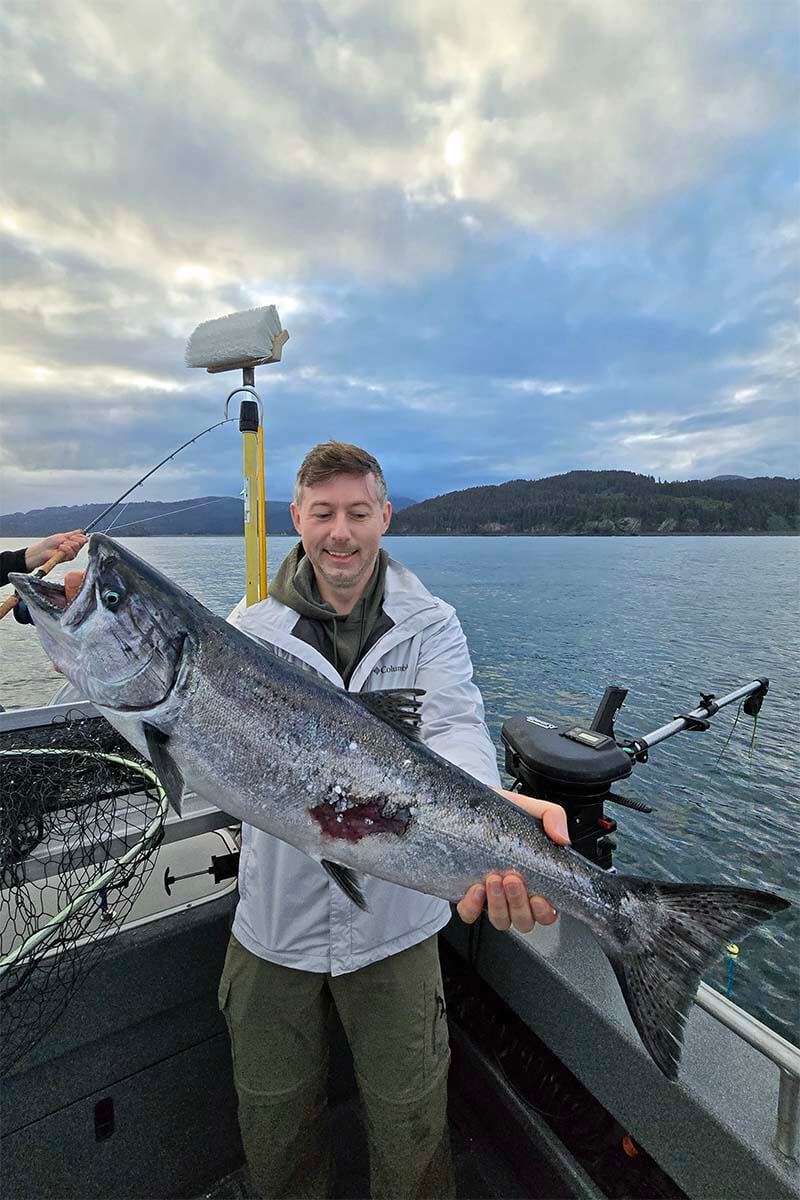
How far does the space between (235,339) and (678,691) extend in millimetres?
A: 14796

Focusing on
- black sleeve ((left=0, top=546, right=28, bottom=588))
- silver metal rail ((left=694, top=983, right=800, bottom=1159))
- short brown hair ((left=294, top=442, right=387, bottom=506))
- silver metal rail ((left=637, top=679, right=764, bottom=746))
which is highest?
short brown hair ((left=294, top=442, right=387, bottom=506))

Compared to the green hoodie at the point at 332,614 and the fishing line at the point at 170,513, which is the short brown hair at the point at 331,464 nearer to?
the green hoodie at the point at 332,614

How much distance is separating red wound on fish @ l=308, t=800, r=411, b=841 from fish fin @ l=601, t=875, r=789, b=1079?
1.04m

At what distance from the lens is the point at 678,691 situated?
16.0m

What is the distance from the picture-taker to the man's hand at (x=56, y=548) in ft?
11.1

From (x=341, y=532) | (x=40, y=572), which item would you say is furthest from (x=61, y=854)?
(x=341, y=532)

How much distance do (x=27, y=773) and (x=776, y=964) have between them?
26.9 ft

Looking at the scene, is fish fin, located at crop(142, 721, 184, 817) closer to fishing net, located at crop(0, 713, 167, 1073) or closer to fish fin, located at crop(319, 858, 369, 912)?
fishing net, located at crop(0, 713, 167, 1073)

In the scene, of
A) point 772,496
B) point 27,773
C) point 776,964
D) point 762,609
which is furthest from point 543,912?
point 772,496

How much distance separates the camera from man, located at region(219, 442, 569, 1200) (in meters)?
2.70

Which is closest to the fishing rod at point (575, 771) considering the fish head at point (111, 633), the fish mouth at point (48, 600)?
the fish head at point (111, 633)

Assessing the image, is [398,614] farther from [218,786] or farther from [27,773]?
[27,773]

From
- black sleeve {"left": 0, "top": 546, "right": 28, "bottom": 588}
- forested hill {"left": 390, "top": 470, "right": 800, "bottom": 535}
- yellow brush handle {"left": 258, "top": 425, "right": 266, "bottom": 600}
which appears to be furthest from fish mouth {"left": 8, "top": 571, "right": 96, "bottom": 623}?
forested hill {"left": 390, "top": 470, "right": 800, "bottom": 535}

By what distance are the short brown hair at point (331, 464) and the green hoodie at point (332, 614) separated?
1.38ft
